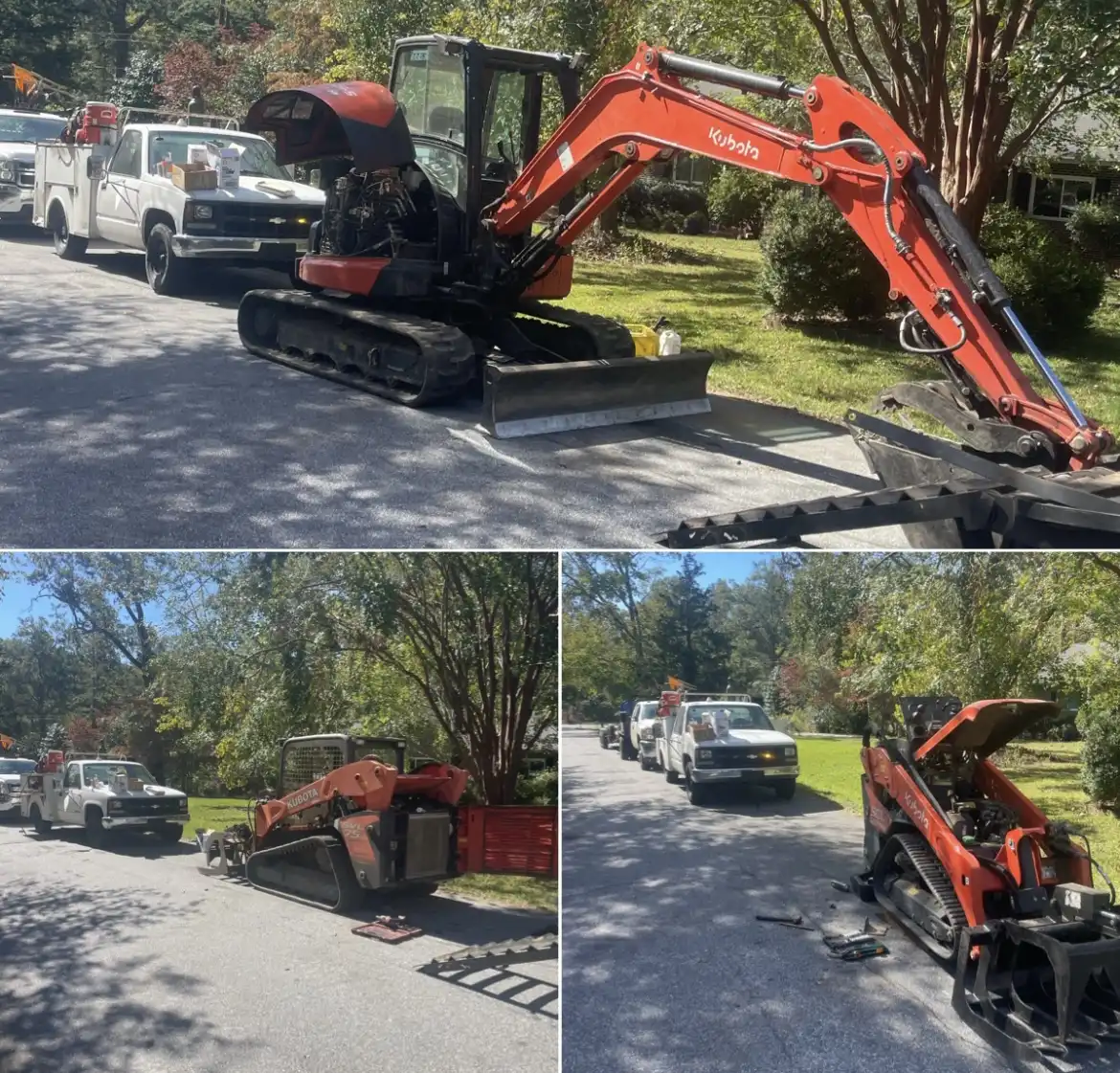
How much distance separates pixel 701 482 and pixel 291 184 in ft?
29.5

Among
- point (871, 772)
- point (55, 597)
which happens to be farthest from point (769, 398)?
point (55, 597)

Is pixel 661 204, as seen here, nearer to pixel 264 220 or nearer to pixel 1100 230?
pixel 1100 230

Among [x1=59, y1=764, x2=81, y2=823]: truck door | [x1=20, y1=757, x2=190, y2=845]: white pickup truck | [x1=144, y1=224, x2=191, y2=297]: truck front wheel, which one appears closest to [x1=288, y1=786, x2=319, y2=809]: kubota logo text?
[x1=20, y1=757, x2=190, y2=845]: white pickup truck

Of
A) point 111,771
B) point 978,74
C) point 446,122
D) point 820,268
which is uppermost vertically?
point 978,74

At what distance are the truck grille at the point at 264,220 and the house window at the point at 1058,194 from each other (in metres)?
23.4

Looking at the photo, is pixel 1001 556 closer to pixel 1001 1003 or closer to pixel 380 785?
pixel 1001 1003

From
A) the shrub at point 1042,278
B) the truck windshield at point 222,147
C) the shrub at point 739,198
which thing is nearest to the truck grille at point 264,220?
the truck windshield at point 222,147

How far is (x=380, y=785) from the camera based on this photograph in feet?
11.8

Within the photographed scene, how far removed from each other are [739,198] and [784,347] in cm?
1942

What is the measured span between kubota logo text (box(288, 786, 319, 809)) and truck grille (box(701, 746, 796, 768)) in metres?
1.11

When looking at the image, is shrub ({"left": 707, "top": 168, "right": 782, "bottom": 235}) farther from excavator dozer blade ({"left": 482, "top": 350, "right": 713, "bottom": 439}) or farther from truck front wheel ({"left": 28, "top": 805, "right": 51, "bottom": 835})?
truck front wheel ({"left": 28, "top": 805, "right": 51, "bottom": 835})

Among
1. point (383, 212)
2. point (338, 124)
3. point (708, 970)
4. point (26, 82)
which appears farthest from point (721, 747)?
point (26, 82)

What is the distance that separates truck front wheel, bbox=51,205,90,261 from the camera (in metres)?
17.1

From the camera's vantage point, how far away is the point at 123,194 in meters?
15.7
